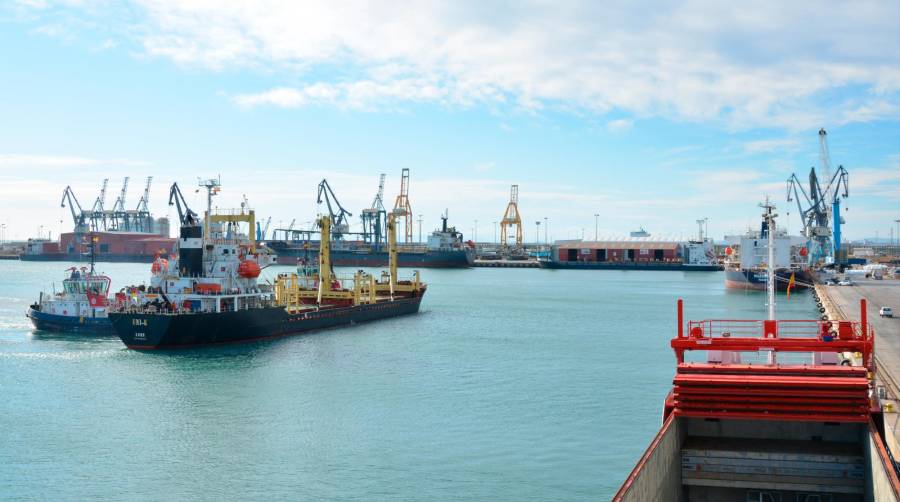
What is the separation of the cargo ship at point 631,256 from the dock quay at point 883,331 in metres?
91.3

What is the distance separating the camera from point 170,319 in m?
41.7

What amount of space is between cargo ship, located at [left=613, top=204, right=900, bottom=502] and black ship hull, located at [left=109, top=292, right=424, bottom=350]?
1259 inches

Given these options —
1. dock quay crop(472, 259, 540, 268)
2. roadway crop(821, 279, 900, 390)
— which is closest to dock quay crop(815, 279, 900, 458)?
roadway crop(821, 279, 900, 390)

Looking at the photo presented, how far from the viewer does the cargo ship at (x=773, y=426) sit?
15.5 metres

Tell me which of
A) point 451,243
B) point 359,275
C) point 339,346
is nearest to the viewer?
point 339,346

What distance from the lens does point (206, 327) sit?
4356cm

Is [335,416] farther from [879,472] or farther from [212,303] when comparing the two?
[212,303]

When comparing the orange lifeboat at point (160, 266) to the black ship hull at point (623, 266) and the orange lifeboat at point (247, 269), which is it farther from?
the black ship hull at point (623, 266)

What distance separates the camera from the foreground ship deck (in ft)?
51.0

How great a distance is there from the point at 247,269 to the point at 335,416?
2253 cm

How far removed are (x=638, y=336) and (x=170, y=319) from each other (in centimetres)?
2942

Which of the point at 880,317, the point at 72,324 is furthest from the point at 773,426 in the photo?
the point at 72,324

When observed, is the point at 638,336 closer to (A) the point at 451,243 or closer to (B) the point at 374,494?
(B) the point at 374,494

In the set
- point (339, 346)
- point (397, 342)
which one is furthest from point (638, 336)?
point (339, 346)
